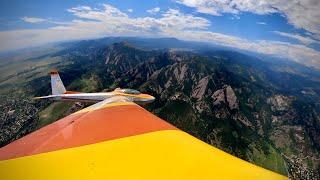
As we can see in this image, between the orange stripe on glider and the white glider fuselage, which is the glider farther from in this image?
the white glider fuselage

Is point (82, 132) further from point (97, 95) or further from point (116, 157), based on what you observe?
point (97, 95)

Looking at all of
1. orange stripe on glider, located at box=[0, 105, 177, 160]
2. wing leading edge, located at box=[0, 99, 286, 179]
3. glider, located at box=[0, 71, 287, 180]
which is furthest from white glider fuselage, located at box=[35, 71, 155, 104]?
wing leading edge, located at box=[0, 99, 286, 179]

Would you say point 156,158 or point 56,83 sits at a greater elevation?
point 156,158

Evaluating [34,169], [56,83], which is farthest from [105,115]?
[56,83]

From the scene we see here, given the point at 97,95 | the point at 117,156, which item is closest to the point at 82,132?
the point at 117,156

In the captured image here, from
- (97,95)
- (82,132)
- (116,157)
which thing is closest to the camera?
(116,157)

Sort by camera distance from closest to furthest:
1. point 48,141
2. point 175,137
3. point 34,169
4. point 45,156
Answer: point 34,169 → point 45,156 → point 48,141 → point 175,137

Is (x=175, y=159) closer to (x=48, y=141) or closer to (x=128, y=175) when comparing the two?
(x=128, y=175)
